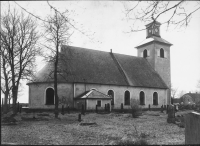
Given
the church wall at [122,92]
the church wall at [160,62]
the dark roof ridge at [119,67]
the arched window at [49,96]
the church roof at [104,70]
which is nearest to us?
the arched window at [49,96]

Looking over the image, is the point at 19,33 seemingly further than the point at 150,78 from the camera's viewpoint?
No

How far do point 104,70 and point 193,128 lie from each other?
24.9 meters

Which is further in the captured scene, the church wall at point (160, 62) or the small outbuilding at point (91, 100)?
the church wall at point (160, 62)

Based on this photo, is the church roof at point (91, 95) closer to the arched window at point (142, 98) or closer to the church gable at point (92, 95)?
the church gable at point (92, 95)

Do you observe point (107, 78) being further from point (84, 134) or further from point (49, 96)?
point (84, 134)

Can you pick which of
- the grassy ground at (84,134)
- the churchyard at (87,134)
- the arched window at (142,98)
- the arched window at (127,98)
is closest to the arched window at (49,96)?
the arched window at (127,98)

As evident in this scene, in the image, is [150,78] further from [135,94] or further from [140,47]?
[140,47]

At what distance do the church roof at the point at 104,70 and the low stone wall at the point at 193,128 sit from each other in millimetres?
20637

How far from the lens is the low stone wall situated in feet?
15.0

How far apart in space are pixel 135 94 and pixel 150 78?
4.60 m

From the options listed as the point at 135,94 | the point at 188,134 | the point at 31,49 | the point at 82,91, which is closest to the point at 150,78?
the point at 135,94

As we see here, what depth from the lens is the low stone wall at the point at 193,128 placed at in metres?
4.58

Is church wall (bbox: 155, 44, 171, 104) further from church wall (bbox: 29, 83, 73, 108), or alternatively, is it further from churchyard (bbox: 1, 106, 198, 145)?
churchyard (bbox: 1, 106, 198, 145)

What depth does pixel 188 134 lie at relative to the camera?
16.0 ft
